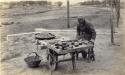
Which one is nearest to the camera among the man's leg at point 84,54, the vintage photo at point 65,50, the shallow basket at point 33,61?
the vintage photo at point 65,50

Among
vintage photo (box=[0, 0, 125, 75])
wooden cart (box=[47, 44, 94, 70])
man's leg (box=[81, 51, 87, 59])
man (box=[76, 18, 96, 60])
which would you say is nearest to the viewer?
wooden cart (box=[47, 44, 94, 70])

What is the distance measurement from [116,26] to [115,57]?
5.80 ft

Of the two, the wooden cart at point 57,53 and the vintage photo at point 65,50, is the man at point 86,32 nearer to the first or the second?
the vintage photo at point 65,50

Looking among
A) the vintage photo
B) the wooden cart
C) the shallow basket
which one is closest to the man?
the vintage photo

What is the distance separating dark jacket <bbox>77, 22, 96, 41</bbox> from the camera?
4.89 m

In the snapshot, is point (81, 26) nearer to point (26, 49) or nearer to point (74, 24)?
point (26, 49)

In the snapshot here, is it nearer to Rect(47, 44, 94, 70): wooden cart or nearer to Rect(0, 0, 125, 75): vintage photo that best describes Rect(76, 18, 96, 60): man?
Rect(0, 0, 125, 75): vintage photo

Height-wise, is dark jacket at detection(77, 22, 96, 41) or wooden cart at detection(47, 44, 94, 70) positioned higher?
dark jacket at detection(77, 22, 96, 41)

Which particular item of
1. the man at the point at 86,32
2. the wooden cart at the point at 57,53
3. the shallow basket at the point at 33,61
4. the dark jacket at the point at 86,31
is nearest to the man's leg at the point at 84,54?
the man at the point at 86,32

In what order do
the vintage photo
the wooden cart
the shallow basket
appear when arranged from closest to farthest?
the wooden cart < the vintage photo < the shallow basket

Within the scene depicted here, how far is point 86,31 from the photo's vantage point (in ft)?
16.3

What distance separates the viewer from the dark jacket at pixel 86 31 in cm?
489

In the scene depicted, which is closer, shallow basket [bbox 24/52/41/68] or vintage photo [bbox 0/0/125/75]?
vintage photo [bbox 0/0/125/75]

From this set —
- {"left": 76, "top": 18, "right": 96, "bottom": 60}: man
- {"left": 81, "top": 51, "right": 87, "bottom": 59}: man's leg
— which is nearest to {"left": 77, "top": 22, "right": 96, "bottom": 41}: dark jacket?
{"left": 76, "top": 18, "right": 96, "bottom": 60}: man
